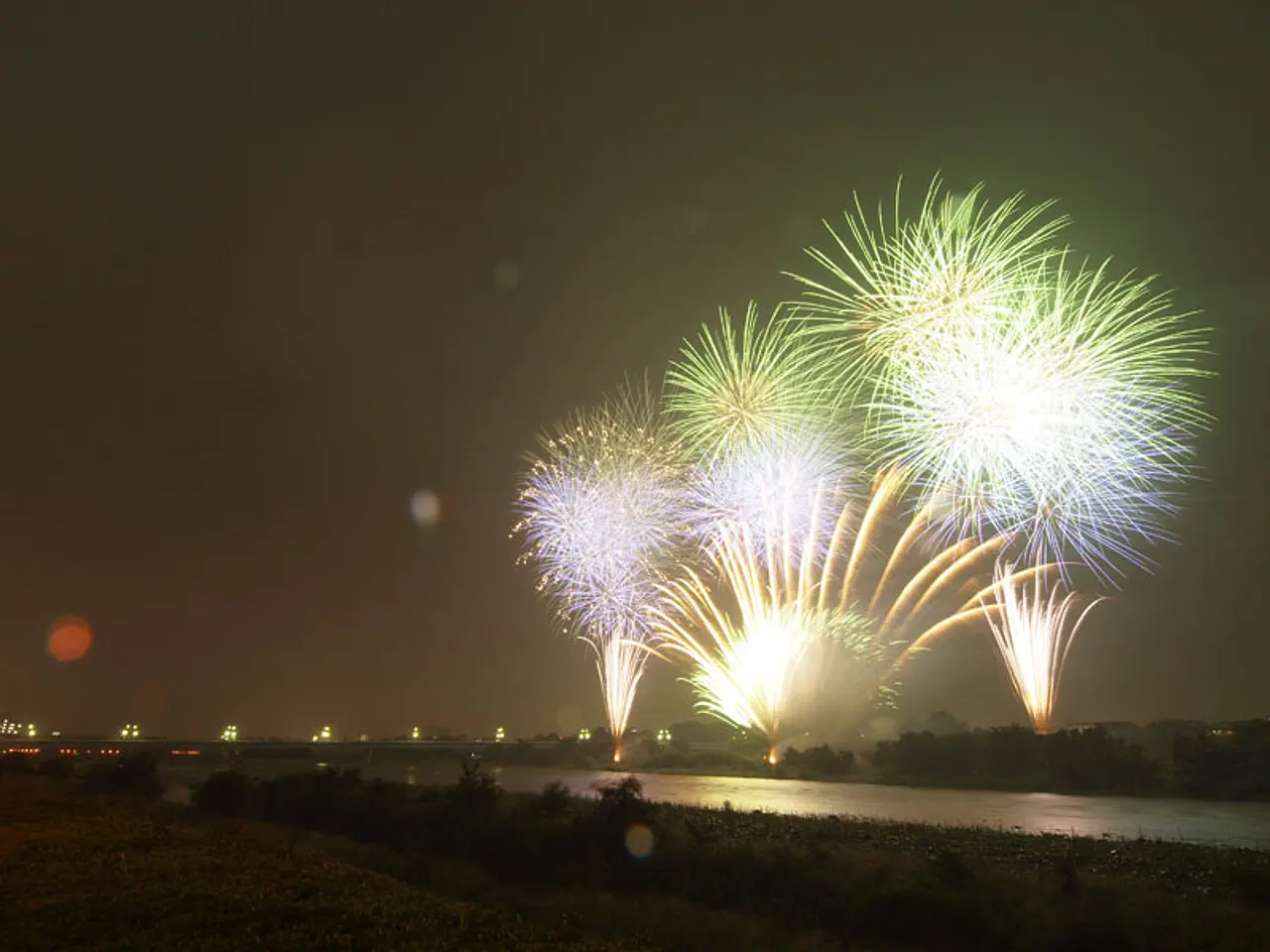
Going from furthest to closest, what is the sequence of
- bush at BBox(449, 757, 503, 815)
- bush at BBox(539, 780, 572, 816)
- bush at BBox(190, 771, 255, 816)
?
bush at BBox(190, 771, 255, 816)
bush at BBox(449, 757, 503, 815)
bush at BBox(539, 780, 572, 816)

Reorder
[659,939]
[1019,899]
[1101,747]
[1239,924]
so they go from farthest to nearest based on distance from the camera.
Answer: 1. [1101,747]
2. [1019,899]
3. [659,939]
4. [1239,924]

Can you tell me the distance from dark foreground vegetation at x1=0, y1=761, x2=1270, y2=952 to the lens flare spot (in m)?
0.12

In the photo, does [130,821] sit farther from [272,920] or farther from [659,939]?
[659,939]

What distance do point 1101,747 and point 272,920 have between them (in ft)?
207

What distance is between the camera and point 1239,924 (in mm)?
19984

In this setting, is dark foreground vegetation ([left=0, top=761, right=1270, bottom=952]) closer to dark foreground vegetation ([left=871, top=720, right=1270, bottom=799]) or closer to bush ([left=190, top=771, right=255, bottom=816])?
bush ([left=190, top=771, right=255, bottom=816])

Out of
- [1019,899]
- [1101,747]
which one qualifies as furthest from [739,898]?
[1101,747]

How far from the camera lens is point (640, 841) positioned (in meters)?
33.9

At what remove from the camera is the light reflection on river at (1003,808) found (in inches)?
1479

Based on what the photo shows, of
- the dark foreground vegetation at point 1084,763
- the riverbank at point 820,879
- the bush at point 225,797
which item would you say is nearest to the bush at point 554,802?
the riverbank at point 820,879

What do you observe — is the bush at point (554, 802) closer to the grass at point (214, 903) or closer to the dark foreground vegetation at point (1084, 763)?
the grass at point (214, 903)

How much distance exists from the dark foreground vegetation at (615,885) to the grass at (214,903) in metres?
0.08

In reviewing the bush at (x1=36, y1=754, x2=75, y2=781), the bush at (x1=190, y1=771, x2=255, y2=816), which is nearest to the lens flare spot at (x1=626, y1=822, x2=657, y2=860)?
the bush at (x1=190, y1=771, x2=255, y2=816)

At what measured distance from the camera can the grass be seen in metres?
17.2
